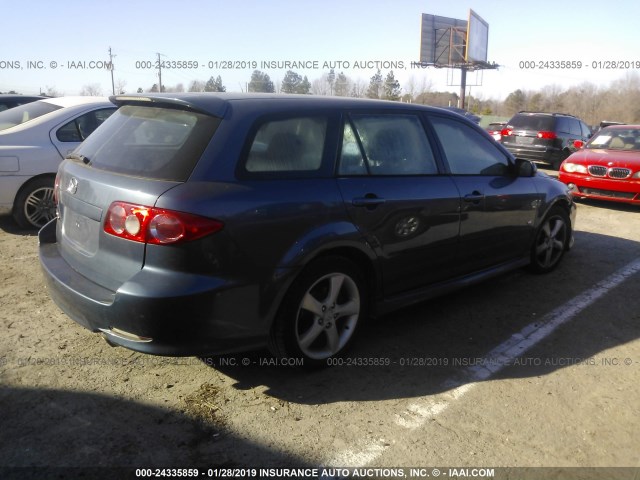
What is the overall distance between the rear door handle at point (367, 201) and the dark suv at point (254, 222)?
1cm

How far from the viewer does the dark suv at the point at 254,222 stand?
267 cm

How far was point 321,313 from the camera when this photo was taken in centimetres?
327

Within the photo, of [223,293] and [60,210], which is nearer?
[223,293]

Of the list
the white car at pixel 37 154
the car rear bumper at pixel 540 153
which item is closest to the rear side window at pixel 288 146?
the white car at pixel 37 154

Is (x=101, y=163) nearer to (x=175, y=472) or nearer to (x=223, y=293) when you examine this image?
(x=223, y=293)

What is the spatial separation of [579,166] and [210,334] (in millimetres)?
8421

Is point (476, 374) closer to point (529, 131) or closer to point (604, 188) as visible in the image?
point (604, 188)

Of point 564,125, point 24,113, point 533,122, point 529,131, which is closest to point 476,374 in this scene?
point 24,113

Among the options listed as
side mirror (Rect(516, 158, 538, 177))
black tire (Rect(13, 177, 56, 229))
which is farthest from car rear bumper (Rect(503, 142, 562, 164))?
black tire (Rect(13, 177, 56, 229))

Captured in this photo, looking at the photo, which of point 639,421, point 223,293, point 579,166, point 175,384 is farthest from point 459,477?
point 579,166

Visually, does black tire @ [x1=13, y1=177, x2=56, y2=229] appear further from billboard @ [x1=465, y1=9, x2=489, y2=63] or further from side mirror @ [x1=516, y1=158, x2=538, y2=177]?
billboard @ [x1=465, y1=9, x2=489, y2=63]

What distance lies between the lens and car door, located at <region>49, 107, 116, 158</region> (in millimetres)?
6301

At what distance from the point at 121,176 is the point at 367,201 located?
1457 millimetres

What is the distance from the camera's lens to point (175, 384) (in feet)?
10.5
